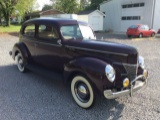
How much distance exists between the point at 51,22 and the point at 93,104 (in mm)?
2428

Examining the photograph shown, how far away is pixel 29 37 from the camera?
525 cm

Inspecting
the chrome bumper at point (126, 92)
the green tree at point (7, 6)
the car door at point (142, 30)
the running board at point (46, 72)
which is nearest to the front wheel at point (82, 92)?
the chrome bumper at point (126, 92)

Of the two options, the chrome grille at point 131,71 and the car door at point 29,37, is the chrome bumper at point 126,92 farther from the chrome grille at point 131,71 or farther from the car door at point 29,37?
the car door at point 29,37

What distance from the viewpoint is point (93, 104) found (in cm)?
340

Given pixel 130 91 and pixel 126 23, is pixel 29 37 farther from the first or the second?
pixel 126 23

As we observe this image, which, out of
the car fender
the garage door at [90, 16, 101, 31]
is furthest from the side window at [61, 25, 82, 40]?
the garage door at [90, 16, 101, 31]

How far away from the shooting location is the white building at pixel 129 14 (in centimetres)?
2086

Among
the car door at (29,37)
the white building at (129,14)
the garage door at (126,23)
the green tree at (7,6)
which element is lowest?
the car door at (29,37)

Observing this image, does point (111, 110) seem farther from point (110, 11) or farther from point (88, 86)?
point (110, 11)

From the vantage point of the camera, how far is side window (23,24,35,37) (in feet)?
16.7

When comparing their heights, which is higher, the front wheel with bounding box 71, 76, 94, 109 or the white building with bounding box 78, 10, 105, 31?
the white building with bounding box 78, 10, 105, 31

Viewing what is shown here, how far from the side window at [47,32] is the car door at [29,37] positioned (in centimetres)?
36

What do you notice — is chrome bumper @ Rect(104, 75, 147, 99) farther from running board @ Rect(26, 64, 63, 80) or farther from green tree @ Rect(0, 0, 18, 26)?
green tree @ Rect(0, 0, 18, 26)

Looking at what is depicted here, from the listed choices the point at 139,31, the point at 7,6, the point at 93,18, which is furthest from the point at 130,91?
the point at 7,6
